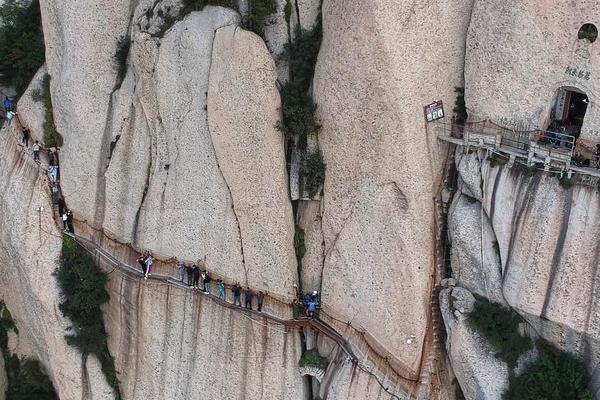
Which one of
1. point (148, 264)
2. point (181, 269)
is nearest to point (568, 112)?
point (181, 269)

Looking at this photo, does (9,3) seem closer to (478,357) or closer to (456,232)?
(456,232)

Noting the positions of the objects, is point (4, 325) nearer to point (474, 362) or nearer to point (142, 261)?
point (142, 261)

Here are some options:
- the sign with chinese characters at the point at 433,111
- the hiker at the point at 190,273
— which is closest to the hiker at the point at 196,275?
the hiker at the point at 190,273

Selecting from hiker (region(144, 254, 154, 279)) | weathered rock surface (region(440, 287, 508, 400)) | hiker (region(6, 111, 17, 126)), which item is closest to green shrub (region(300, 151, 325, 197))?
weathered rock surface (region(440, 287, 508, 400))

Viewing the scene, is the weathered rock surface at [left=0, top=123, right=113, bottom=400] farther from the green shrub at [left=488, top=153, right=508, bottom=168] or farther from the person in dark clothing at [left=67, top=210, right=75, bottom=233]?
the green shrub at [left=488, top=153, right=508, bottom=168]

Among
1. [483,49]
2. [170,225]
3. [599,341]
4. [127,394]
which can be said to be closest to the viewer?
[599,341]

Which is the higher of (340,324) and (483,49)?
(483,49)

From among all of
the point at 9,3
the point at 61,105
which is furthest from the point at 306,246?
the point at 9,3
